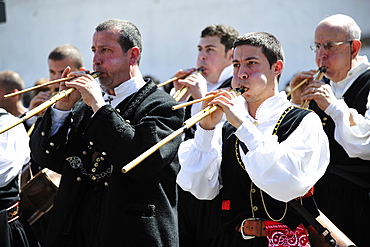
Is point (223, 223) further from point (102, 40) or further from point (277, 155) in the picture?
point (102, 40)

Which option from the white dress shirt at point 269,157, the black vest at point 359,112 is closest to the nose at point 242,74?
the white dress shirt at point 269,157

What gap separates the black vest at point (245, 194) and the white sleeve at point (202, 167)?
2.4 inches

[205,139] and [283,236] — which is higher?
[205,139]

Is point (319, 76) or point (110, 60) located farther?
point (319, 76)

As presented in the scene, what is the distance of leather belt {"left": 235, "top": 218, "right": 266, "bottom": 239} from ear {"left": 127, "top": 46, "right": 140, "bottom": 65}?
4.12ft

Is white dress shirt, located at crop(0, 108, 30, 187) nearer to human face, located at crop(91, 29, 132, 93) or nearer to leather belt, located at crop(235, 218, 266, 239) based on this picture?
human face, located at crop(91, 29, 132, 93)

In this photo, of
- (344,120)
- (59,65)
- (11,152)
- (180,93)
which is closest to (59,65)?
(59,65)

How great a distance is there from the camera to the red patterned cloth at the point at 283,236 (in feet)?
10.2

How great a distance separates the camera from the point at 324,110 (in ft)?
13.4

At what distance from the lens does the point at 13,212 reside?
14.0 feet

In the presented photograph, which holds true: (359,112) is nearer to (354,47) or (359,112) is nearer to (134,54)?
(354,47)

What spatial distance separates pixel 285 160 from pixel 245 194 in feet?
1.14

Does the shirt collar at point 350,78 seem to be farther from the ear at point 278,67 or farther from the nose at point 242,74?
the nose at point 242,74

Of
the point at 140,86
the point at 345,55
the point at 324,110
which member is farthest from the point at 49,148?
the point at 345,55
